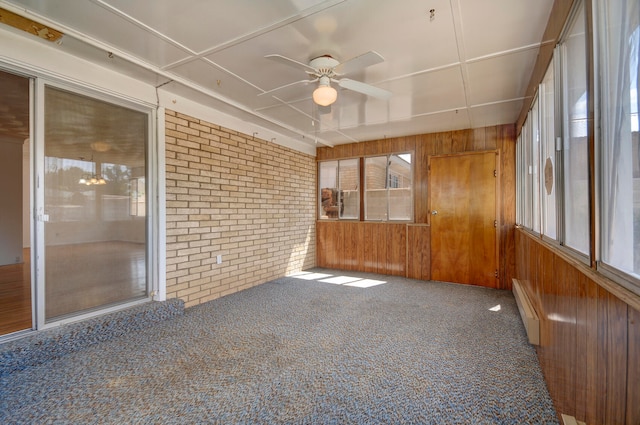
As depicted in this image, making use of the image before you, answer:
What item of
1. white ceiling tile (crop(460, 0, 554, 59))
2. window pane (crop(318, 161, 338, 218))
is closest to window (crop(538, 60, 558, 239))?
white ceiling tile (crop(460, 0, 554, 59))

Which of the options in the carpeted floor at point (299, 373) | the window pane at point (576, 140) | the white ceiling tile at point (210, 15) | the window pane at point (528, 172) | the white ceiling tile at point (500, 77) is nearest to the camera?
the window pane at point (576, 140)

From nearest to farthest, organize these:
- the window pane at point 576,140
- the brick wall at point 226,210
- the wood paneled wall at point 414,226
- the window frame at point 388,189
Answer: the window pane at point 576,140 → the brick wall at point 226,210 → the wood paneled wall at point 414,226 → the window frame at point 388,189

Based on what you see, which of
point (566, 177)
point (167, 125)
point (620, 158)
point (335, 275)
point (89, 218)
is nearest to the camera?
point (620, 158)

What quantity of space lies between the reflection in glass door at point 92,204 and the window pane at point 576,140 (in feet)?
12.8

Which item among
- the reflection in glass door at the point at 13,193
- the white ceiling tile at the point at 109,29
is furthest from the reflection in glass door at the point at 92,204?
the reflection in glass door at the point at 13,193

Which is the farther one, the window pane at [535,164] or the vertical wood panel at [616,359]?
the window pane at [535,164]

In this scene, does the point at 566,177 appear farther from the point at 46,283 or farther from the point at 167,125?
the point at 46,283

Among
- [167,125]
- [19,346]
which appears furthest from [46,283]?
[167,125]

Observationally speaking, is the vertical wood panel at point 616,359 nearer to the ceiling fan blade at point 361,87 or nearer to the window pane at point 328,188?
the ceiling fan blade at point 361,87

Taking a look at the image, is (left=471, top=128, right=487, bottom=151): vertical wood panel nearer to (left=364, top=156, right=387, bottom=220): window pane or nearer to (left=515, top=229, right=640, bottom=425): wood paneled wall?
(left=364, top=156, right=387, bottom=220): window pane

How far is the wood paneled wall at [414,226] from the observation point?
14.9 ft

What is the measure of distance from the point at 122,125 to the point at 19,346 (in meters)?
2.22

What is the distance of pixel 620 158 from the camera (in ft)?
3.62

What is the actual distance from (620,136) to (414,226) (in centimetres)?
416
